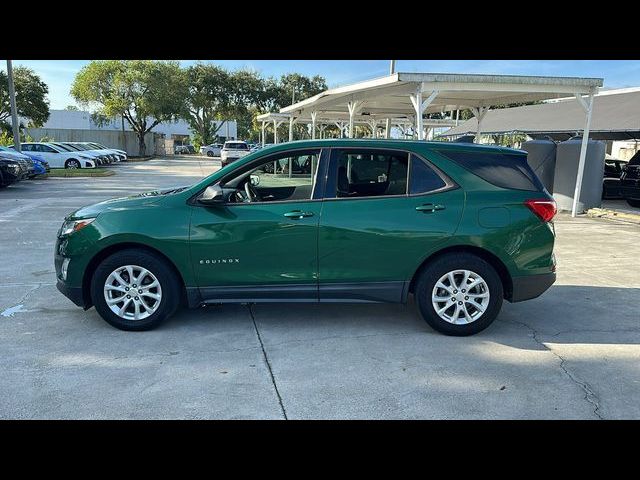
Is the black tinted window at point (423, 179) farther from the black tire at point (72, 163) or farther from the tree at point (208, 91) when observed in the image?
the tree at point (208, 91)

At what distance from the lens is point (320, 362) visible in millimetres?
3984

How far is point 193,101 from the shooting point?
2104 inches

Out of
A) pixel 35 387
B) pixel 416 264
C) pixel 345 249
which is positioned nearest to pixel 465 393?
pixel 416 264

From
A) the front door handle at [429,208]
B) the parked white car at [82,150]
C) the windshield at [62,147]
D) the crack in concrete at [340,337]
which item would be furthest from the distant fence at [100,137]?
the front door handle at [429,208]

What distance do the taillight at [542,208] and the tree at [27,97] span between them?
41338 millimetres

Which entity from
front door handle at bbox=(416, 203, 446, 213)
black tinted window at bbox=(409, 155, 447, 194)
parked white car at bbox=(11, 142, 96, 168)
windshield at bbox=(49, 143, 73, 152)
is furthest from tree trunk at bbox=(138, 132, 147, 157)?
front door handle at bbox=(416, 203, 446, 213)

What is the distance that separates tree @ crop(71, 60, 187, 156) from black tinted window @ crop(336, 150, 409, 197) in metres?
39.3

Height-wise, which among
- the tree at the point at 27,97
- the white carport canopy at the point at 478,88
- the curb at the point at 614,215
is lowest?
the curb at the point at 614,215

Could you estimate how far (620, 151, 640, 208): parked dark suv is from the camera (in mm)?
14398

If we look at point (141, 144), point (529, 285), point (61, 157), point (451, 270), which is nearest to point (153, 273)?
point (451, 270)

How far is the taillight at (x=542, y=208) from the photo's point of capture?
452cm

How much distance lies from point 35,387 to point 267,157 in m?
2.66

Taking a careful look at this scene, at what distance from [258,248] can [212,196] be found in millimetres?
622

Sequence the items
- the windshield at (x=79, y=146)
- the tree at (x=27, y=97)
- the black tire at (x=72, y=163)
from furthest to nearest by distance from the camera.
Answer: the tree at (x=27, y=97)
the windshield at (x=79, y=146)
the black tire at (x=72, y=163)
